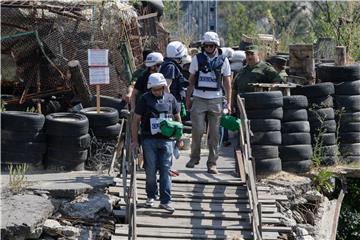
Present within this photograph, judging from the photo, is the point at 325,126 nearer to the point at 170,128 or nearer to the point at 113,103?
the point at 113,103

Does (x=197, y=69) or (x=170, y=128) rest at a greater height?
(x=197, y=69)

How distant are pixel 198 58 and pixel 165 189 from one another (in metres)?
2.05

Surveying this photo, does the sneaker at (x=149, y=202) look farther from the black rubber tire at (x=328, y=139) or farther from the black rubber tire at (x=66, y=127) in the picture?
the black rubber tire at (x=328, y=139)

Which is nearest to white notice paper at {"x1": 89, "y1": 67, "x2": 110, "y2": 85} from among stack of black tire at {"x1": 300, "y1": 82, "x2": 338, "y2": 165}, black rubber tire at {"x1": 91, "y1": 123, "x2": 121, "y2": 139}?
black rubber tire at {"x1": 91, "y1": 123, "x2": 121, "y2": 139}

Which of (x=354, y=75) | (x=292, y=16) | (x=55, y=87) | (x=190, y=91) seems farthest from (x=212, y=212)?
(x=292, y=16)

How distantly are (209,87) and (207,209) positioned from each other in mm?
1716

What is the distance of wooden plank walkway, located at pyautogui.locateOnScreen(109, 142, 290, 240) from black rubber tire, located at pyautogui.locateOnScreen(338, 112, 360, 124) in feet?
9.18

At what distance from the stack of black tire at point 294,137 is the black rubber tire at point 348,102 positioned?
50.9 inches

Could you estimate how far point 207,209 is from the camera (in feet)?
34.1

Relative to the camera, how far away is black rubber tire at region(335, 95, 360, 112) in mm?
13805

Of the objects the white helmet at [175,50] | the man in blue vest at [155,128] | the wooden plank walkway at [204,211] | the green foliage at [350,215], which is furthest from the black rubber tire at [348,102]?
the man in blue vest at [155,128]

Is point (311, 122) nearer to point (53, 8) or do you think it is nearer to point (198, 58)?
point (198, 58)

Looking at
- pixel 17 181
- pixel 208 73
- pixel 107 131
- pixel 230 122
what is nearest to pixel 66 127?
pixel 107 131

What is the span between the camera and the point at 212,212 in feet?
33.9
